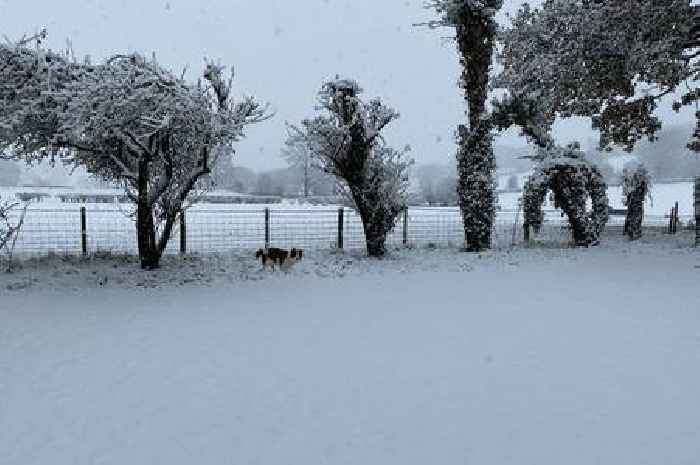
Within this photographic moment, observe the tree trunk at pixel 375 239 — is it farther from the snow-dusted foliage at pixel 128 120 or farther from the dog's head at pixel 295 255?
the snow-dusted foliage at pixel 128 120

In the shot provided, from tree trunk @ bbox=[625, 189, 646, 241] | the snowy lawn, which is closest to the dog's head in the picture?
the snowy lawn

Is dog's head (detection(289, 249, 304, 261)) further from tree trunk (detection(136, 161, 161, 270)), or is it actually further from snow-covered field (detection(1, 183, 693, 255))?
snow-covered field (detection(1, 183, 693, 255))

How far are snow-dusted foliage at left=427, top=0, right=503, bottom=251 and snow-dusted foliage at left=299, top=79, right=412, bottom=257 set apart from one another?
256 centimetres

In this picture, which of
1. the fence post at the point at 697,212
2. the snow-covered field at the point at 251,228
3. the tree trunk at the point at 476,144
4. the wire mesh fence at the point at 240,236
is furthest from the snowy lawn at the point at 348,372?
the fence post at the point at 697,212

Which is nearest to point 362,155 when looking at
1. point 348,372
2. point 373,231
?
point 373,231

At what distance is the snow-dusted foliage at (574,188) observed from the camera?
16.1 metres

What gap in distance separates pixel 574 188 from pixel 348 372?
1318cm

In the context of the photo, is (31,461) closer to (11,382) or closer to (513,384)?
(11,382)

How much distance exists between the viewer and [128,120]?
944 cm

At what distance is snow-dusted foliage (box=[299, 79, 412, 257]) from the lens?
13664 mm

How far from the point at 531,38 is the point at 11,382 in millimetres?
15026

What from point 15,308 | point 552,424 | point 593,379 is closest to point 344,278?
point 15,308

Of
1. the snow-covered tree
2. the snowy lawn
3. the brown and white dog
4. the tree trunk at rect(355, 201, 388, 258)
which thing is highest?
the snow-covered tree

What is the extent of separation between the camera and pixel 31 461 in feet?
11.8
